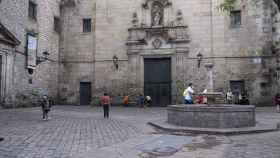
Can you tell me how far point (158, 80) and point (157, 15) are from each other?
4.95 m

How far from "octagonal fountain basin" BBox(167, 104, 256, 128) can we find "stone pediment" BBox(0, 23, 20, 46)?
1189 cm

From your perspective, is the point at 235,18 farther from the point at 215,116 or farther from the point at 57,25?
the point at 215,116

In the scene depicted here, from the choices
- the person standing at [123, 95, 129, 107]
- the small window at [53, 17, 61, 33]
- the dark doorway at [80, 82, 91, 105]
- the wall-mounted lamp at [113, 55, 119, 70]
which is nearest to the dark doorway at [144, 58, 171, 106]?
the person standing at [123, 95, 129, 107]

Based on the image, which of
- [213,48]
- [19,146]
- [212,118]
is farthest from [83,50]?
[19,146]

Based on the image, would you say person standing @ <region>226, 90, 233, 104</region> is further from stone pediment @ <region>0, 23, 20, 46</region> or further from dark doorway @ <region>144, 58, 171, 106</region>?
stone pediment @ <region>0, 23, 20, 46</region>

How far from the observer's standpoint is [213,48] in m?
23.7

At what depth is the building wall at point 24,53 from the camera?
776 inches

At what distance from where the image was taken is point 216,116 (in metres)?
11.0

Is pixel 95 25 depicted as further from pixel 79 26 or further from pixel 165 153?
pixel 165 153

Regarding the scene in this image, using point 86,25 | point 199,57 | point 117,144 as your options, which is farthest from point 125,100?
point 117,144

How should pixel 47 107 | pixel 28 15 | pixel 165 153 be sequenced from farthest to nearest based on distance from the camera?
pixel 28 15 → pixel 47 107 → pixel 165 153

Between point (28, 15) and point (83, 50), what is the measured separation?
18.3ft

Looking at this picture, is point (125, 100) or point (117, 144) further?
point (125, 100)

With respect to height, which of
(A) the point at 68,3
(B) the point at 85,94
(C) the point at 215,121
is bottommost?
(C) the point at 215,121
